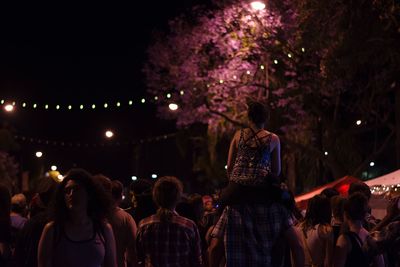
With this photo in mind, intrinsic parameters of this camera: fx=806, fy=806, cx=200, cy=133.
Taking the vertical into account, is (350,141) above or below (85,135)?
below

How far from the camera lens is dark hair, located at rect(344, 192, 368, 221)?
7.59m

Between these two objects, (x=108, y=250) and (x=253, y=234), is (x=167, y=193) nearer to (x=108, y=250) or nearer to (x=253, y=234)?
(x=253, y=234)

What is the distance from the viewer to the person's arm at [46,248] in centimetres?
584

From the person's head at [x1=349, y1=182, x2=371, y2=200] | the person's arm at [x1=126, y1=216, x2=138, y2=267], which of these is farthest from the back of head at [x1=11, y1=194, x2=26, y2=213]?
the person's head at [x1=349, y1=182, x2=371, y2=200]

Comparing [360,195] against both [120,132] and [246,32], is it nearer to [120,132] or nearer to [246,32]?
[246,32]

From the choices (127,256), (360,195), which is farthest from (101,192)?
(360,195)

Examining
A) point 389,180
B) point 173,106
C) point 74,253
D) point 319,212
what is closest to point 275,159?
point 74,253

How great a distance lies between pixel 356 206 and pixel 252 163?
1.49 metres

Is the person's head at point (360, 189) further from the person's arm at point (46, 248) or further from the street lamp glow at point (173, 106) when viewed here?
the street lamp glow at point (173, 106)

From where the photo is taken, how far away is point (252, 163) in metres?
6.64

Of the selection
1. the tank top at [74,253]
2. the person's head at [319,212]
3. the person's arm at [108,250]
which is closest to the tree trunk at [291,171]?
the person's head at [319,212]

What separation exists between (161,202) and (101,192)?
1472 millimetres

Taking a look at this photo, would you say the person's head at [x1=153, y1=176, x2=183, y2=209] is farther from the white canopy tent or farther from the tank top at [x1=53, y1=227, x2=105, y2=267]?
the white canopy tent

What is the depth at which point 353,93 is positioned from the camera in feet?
91.0
